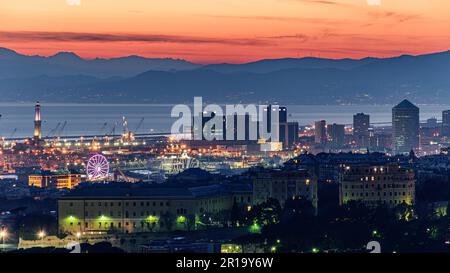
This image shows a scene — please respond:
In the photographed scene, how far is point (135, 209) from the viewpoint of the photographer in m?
23.8

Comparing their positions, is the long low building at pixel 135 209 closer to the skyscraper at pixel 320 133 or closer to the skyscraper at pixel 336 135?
the skyscraper at pixel 336 135

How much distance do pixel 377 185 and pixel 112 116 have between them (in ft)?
207

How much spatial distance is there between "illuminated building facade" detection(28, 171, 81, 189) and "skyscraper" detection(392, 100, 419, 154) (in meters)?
19.6

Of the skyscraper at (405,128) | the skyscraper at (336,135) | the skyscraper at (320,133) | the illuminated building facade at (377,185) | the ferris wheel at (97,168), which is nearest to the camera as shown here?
the illuminated building facade at (377,185)

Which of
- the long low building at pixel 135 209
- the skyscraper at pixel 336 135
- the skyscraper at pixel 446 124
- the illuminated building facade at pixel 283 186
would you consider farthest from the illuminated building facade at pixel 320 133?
the long low building at pixel 135 209

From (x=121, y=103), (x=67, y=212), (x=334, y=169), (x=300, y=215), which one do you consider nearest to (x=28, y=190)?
(x=334, y=169)

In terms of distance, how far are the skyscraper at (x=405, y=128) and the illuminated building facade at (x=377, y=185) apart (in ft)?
92.1

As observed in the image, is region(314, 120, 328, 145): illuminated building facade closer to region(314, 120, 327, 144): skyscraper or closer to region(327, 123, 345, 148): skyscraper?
region(314, 120, 327, 144): skyscraper

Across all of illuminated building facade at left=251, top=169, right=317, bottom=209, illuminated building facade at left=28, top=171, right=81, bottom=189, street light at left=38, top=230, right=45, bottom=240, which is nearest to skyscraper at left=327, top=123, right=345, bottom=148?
illuminated building facade at left=28, top=171, right=81, bottom=189

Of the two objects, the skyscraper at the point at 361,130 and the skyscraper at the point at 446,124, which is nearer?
the skyscraper at the point at 361,130

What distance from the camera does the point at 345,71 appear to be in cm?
7869

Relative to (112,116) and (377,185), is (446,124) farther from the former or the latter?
(377,185)

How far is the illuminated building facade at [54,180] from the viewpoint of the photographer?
36.5 meters

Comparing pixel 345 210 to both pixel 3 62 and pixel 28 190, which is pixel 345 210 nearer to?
pixel 28 190
